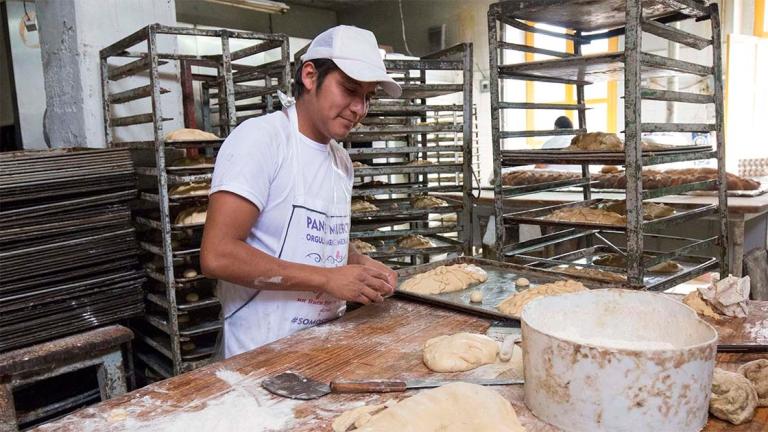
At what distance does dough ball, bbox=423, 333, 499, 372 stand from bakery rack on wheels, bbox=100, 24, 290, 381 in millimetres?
1845

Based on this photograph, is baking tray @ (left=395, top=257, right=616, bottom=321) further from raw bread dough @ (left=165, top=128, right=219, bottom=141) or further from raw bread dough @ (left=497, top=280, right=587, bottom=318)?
raw bread dough @ (left=165, top=128, right=219, bottom=141)

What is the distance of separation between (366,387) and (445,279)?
3.35ft

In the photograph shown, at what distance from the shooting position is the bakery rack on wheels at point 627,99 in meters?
2.37

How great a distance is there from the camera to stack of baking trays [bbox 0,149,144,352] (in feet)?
8.26

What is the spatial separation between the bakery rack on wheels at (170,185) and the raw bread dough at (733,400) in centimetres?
241

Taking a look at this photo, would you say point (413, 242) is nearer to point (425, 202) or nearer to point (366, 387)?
point (425, 202)

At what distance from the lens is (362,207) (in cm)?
384

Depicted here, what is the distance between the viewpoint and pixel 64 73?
10.5ft

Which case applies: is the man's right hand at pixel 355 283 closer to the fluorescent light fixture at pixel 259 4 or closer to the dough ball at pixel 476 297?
the dough ball at pixel 476 297

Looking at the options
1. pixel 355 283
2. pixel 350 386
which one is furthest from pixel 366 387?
pixel 355 283

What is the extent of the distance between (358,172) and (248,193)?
195cm

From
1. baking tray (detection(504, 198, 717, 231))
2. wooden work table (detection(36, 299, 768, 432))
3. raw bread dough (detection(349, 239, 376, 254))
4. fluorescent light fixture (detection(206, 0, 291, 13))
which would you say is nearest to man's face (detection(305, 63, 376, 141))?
wooden work table (detection(36, 299, 768, 432))

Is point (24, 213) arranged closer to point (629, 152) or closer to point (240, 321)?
point (240, 321)

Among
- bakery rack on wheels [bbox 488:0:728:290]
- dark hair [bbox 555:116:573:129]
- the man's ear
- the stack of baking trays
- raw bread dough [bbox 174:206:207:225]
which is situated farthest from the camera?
dark hair [bbox 555:116:573:129]
